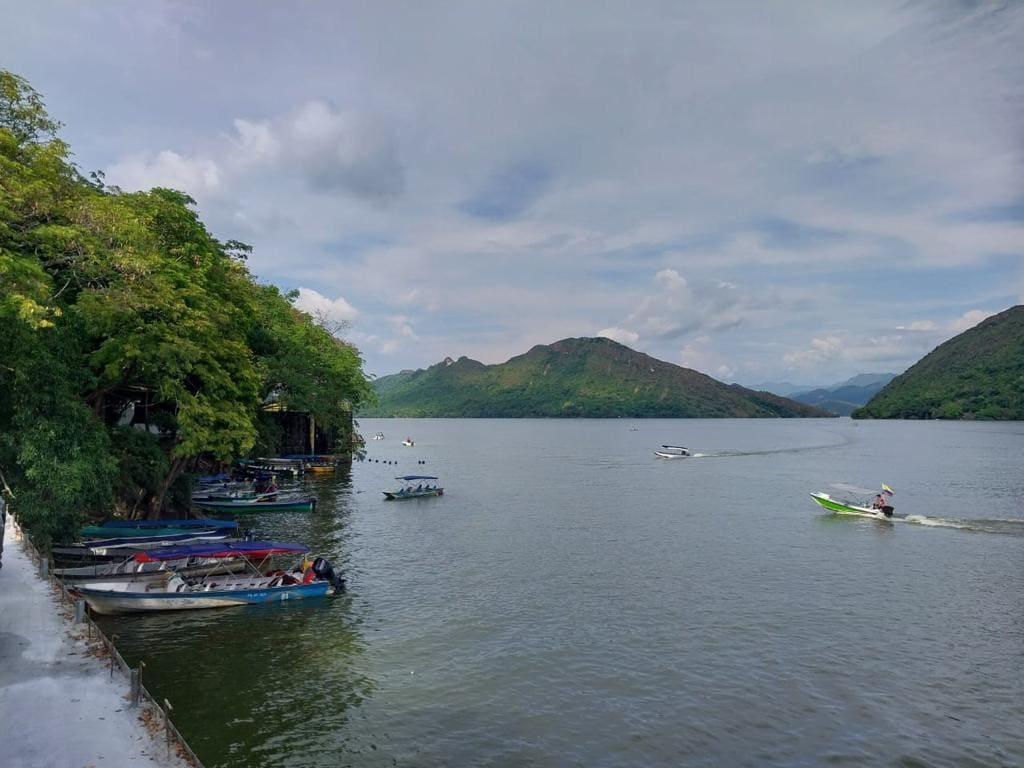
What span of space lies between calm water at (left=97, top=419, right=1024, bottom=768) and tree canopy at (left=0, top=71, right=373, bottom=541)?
8.26 meters

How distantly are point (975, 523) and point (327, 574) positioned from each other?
5278cm

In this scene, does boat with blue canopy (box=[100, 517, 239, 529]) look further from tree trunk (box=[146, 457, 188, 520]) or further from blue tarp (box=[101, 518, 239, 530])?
tree trunk (box=[146, 457, 188, 520])

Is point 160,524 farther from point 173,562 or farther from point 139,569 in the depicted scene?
point 139,569

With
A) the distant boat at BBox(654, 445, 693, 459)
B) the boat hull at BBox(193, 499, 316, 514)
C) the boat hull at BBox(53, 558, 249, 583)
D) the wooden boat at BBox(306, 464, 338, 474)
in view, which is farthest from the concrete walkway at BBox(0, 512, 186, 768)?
the distant boat at BBox(654, 445, 693, 459)

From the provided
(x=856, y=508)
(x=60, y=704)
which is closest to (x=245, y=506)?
(x=60, y=704)

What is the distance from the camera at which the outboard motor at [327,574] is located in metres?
31.8

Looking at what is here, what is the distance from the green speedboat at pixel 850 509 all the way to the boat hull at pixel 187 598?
4790 centimetres

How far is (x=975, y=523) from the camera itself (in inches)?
2090

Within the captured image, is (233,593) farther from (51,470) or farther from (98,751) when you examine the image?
(98,751)

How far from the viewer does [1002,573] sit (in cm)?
3784

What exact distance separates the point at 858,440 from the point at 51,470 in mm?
180205

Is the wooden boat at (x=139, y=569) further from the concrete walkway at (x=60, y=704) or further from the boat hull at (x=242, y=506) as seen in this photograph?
the boat hull at (x=242, y=506)

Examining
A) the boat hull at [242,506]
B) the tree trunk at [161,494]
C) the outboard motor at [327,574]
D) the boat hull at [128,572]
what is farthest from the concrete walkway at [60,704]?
the boat hull at [242,506]

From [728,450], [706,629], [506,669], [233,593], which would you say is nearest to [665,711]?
[506,669]
